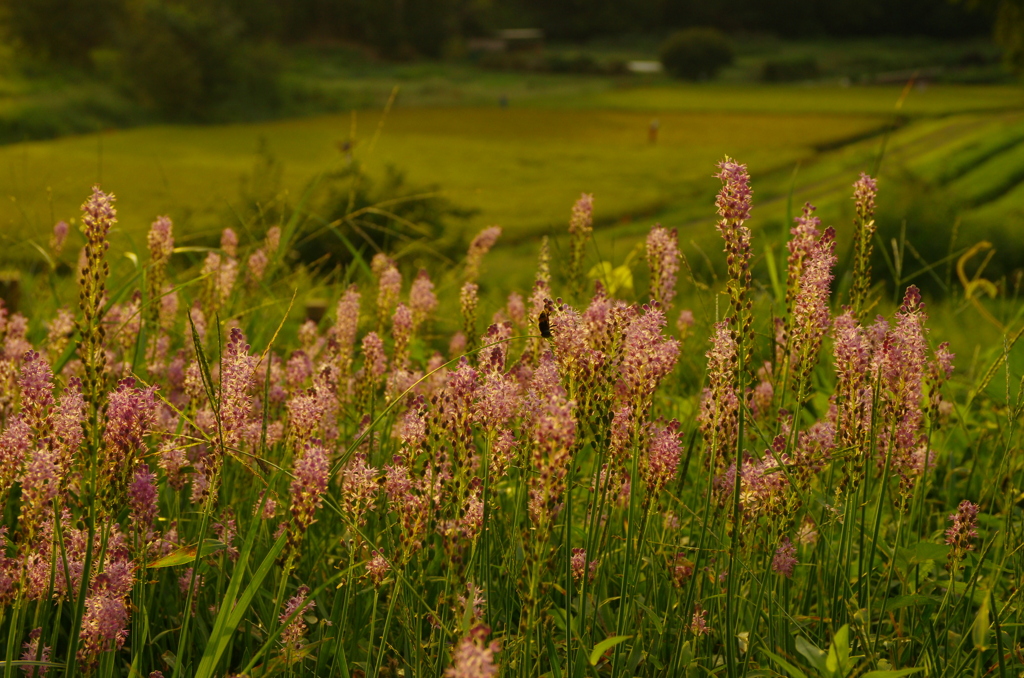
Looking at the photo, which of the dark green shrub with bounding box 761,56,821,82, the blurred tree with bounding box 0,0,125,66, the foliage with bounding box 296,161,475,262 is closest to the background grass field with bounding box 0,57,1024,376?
the foliage with bounding box 296,161,475,262

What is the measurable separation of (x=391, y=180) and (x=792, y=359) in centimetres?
709

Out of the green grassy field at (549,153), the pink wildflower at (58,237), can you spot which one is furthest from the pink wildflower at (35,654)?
the green grassy field at (549,153)

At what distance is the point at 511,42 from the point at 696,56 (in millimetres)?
14039

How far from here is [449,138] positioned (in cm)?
2706

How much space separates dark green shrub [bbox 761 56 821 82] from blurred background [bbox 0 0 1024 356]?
14cm

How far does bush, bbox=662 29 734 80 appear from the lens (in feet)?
200

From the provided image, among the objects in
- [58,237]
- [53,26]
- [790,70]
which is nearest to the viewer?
[58,237]

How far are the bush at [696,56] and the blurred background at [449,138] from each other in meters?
0.13

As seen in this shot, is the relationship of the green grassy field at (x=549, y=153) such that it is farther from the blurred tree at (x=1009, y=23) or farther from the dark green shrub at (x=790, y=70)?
the dark green shrub at (x=790, y=70)

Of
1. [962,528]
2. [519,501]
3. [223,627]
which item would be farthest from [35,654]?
[962,528]

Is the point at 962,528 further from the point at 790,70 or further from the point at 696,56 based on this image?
the point at 790,70

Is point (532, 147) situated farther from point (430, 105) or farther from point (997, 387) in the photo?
point (997, 387)

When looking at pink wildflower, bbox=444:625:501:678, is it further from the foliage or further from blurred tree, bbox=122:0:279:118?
blurred tree, bbox=122:0:279:118

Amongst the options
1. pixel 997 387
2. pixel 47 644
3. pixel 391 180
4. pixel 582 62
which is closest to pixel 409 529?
pixel 47 644
